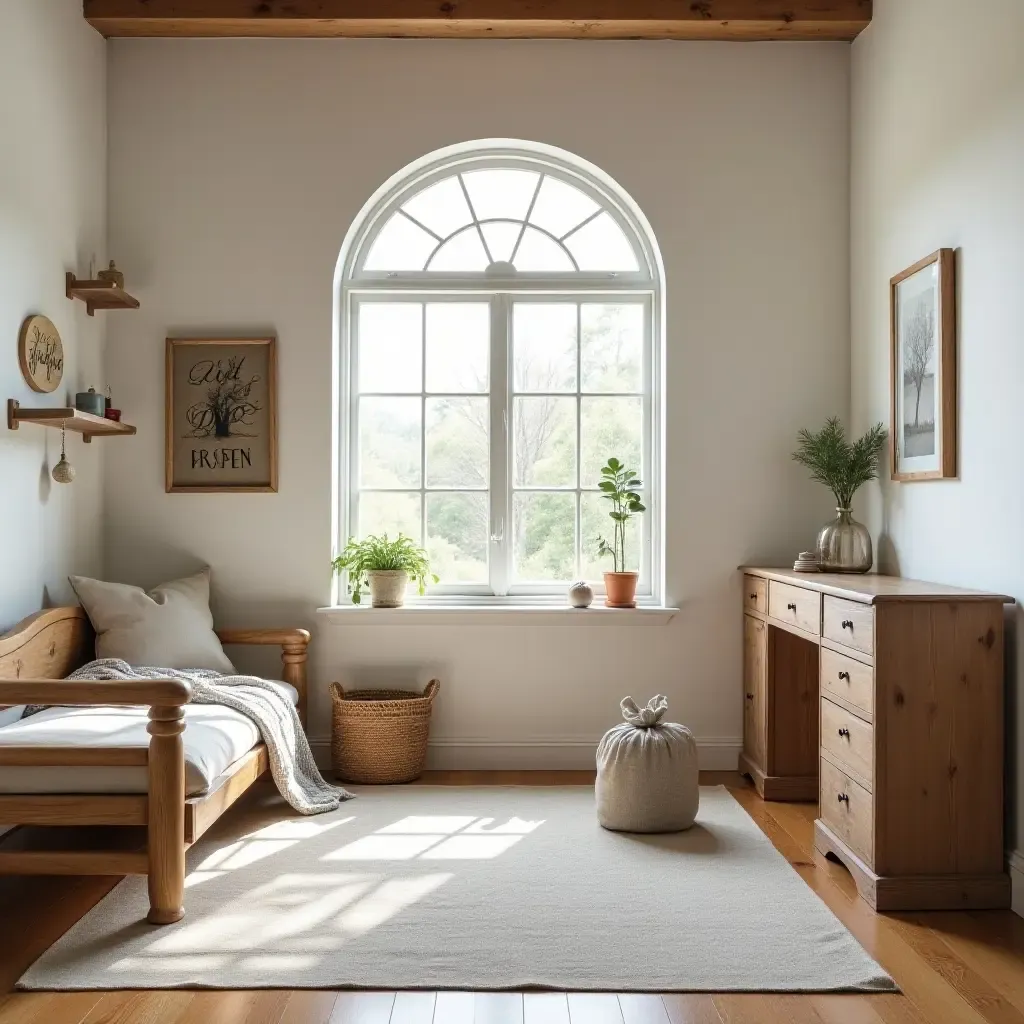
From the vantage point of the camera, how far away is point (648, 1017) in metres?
2.21

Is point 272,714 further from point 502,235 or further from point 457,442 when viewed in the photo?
point 502,235

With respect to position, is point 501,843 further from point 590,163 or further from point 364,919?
point 590,163

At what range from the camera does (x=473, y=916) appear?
2.73 meters

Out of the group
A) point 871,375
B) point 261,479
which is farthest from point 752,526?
point 261,479

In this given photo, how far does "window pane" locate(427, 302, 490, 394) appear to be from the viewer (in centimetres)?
459

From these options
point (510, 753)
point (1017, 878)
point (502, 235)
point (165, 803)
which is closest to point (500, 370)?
point (502, 235)

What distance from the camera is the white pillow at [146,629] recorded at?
12.5 ft

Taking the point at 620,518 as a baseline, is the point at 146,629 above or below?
below

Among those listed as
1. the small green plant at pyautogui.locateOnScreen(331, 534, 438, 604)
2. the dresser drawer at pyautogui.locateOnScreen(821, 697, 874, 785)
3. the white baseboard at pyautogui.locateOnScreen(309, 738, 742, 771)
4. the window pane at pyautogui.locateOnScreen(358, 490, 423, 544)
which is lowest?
the white baseboard at pyautogui.locateOnScreen(309, 738, 742, 771)

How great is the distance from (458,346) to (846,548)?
193cm

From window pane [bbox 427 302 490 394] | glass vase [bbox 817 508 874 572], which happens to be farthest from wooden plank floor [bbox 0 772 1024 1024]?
window pane [bbox 427 302 490 394]

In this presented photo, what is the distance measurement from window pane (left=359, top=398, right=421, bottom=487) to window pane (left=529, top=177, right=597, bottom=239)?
1032mm

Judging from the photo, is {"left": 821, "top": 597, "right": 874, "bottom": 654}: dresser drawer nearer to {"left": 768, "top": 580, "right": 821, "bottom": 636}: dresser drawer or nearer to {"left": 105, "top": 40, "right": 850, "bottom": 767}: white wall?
{"left": 768, "top": 580, "right": 821, "bottom": 636}: dresser drawer

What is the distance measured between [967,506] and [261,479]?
9.21 feet
